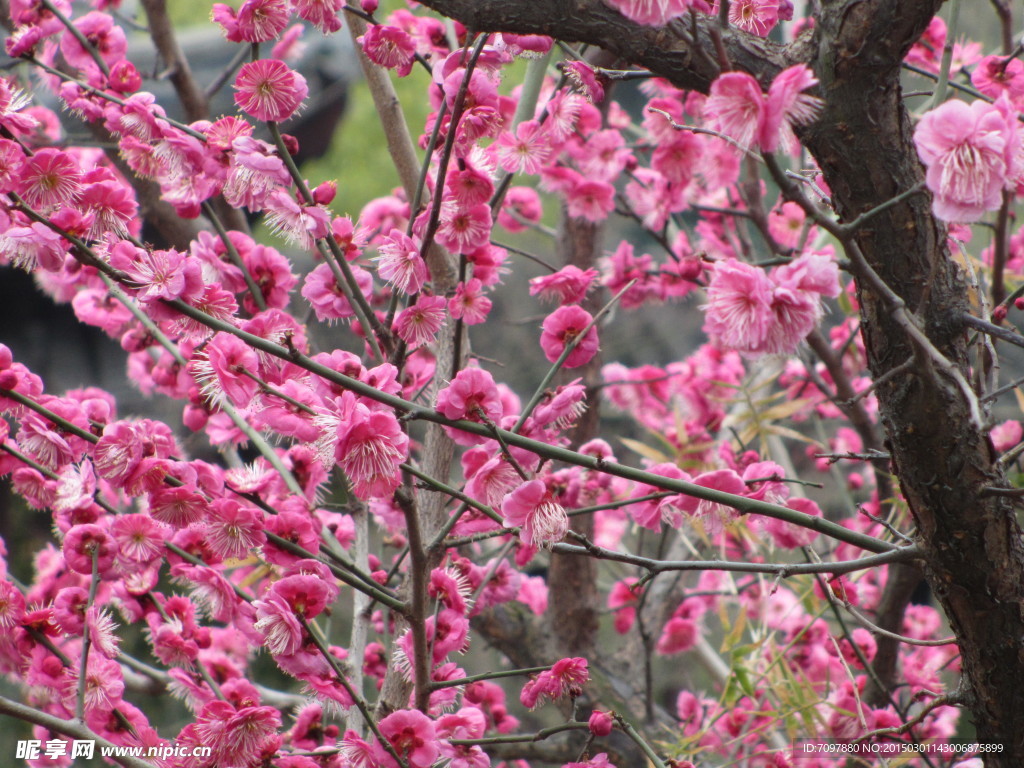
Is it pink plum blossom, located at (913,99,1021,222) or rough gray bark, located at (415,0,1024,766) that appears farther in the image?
rough gray bark, located at (415,0,1024,766)

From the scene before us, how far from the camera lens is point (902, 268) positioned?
34.9 inches

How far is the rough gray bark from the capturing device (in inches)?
33.1

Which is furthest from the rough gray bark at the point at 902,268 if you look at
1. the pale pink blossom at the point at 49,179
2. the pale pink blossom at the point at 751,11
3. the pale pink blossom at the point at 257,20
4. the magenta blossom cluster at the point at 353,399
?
the pale pink blossom at the point at 49,179

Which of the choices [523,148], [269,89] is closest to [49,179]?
[269,89]

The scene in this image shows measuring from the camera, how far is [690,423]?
2.46 metres

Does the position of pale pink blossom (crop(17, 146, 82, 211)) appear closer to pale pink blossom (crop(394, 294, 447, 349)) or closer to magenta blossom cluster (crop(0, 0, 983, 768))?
magenta blossom cluster (crop(0, 0, 983, 768))

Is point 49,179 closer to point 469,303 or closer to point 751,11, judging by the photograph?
point 469,303

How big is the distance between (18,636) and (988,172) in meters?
1.32

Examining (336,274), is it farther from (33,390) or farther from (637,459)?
(637,459)

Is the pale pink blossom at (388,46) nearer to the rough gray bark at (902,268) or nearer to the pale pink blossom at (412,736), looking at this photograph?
the rough gray bark at (902,268)

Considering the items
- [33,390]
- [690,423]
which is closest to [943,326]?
[33,390]

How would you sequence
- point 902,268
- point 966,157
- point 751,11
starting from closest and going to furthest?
point 966,157
point 902,268
point 751,11

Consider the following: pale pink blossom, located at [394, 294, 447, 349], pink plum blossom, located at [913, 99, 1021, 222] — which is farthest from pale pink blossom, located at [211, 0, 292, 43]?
pink plum blossom, located at [913, 99, 1021, 222]

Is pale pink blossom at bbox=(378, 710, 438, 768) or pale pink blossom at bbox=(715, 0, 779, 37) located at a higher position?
pale pink blossom at bbox=(715, 0, 779, 37)
